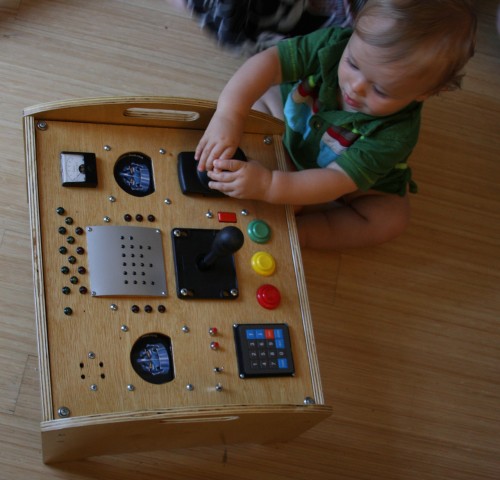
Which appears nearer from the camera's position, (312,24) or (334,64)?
(334,64)

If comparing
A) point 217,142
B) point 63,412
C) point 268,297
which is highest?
point 217,142

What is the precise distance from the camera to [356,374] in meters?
1.12

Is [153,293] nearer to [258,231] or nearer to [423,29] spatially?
[258,231]

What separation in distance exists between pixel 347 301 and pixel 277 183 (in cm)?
32

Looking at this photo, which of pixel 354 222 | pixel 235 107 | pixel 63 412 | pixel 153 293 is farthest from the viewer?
pixel 354 222

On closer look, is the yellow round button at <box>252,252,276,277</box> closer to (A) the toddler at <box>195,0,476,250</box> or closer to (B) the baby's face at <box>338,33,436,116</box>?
(A) the toddler at <box>195,0,476,250</box>

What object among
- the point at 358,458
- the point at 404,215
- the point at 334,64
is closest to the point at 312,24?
the point at 334,64

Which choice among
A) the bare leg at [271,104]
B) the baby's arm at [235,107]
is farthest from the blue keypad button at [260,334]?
the bare leg at [271,104]

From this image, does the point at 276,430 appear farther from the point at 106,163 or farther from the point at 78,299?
the point at 106,163

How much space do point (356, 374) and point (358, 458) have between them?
5.4 inches

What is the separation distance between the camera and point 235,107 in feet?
3.16

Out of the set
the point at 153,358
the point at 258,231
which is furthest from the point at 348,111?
the point at 153,358

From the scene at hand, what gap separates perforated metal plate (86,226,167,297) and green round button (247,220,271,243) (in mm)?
136

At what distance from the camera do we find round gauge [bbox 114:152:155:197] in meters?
0.91
